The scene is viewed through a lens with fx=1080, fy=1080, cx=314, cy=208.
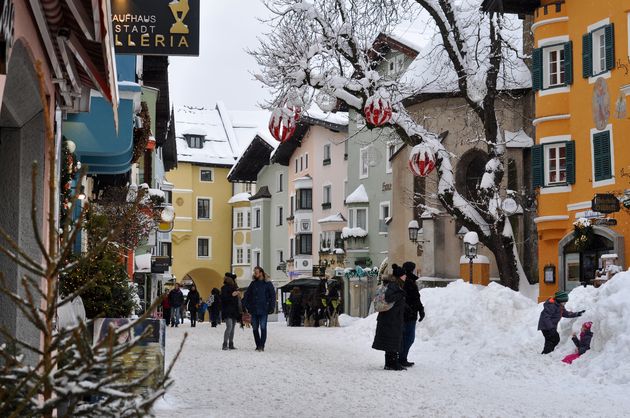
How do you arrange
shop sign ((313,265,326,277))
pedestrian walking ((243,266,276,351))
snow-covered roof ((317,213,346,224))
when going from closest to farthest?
pedestrian walking ((243,266,276,351))
shop sign ((313,265,326,277))
snow-covered roof ((317,213,346,224))

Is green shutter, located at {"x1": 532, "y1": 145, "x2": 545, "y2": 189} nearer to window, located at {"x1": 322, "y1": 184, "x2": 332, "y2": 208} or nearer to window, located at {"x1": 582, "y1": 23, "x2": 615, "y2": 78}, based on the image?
window, located at {"x1": 582, "y1": 23, "x2": 615, "y2": 78}

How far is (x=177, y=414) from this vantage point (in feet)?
34.0

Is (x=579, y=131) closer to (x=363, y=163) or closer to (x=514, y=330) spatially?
(x=514, y=330)

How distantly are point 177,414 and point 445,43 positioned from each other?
20756 millimetres

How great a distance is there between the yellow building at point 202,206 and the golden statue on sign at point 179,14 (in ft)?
217

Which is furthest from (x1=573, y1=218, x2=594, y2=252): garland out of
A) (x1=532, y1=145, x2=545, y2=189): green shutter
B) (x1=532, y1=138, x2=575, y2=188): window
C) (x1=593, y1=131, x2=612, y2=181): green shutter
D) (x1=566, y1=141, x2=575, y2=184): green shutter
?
(x1=532, y1=145, x2=545, y2=189): green shutter

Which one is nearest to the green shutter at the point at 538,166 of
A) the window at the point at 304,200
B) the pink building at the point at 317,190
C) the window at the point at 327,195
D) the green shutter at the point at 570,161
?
the green shutter at the point at 570,161

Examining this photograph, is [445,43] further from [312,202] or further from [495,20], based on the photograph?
[312,202]

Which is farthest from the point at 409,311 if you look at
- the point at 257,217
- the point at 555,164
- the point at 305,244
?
the point at 257,217

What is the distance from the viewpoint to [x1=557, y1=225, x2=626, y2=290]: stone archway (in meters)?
27.6

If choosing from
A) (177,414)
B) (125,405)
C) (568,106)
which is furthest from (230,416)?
(568,106)

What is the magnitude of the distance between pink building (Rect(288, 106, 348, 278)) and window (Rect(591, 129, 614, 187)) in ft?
99.0

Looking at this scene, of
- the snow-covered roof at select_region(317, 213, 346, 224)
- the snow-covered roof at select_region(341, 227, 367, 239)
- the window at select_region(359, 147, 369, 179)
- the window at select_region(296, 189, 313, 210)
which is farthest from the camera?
the window at select_region(296, 189, 313, 210)

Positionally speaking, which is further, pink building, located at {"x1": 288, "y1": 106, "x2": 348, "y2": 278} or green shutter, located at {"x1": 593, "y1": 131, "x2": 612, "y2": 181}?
pink building, located at {"x1": 288, "y1": 106, "x2": 348, "y2": 278}
